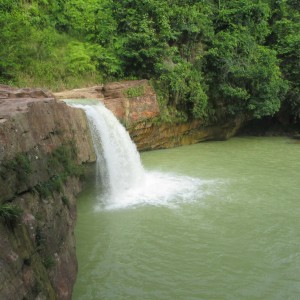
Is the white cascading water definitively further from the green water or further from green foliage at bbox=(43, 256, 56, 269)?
green foliage at bbox=(43, 256, 56, 269)

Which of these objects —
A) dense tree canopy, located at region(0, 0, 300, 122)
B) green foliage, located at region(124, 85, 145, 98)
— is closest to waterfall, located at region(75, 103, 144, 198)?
green foliage, located at region(124, 85, 145, 98)

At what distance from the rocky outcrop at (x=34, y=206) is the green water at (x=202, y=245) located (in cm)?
70

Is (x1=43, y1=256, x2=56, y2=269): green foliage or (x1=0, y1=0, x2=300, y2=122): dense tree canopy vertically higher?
(x1=0, y1=0, x2=300, y2=122): dense tree canopy

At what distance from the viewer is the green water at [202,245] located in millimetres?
5566

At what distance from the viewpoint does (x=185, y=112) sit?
15.9m

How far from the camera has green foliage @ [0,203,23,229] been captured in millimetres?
3871

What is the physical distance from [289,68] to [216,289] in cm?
1593

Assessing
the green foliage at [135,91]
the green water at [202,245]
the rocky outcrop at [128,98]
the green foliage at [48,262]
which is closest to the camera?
the green foliage at [48,262]

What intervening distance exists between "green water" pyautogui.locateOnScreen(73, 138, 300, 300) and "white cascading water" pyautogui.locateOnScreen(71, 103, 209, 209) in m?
0.44

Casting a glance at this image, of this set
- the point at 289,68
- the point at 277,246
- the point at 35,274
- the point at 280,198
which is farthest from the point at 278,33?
the point at 35,274

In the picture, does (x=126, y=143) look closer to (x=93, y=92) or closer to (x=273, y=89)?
(x=93, y=92)

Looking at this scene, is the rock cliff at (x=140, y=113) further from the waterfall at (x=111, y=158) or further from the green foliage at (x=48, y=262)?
the green foliage at (x=48, y=262)

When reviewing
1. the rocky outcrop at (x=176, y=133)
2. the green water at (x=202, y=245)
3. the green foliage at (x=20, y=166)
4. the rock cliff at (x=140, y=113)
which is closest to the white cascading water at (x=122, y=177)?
the green water at (x=202, y=245)

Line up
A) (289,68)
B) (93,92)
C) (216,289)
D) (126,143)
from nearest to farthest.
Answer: (216,289) < (126,143) < (93,92) < (289,68)
